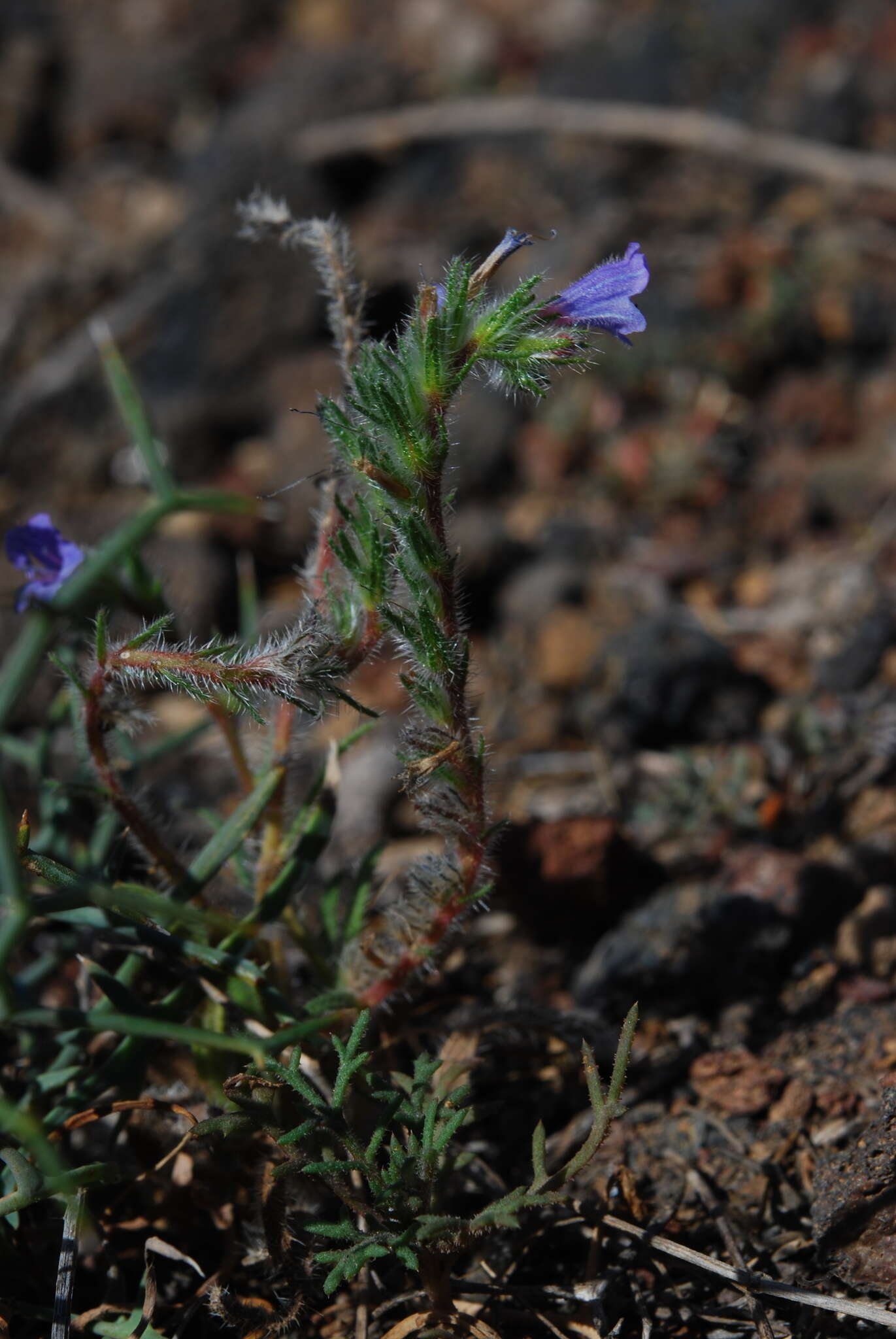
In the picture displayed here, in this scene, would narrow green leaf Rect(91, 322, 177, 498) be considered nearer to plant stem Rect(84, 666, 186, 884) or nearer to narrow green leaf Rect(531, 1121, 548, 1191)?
plant stem Rect(84, 666, 186, 884)

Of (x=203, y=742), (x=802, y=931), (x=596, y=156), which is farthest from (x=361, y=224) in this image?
(x=802, y=931)

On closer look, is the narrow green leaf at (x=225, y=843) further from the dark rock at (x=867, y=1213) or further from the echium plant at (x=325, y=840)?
the dark rock at (x=867, y=1213)

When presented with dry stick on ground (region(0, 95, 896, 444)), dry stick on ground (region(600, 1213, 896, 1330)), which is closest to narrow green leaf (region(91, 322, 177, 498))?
dry stick on ground (region(600, 1213, 896, 1330))

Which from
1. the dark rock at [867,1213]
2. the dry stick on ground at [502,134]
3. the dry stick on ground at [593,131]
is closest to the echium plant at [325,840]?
the dark rock at [867,1213]

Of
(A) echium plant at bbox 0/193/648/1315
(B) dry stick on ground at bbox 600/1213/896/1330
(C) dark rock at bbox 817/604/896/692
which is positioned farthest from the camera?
(C) dark rock at bbox 817/604/896/692

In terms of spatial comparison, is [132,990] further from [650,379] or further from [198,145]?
[198,145]

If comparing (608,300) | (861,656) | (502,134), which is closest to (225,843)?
(608,300)

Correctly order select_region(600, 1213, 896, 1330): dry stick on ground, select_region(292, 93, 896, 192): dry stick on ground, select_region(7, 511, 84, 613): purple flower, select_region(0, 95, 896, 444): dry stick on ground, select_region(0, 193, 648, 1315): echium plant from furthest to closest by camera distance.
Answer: select_region(292, 93, 896, 192): dry stick on ground < select_region(0, 95, 896, 444): dry stick on ground < select_region(7, 511, 84, 613): purple flower < select_region(600, 1213, 896, 1330): dry stick on ground < select_region(0, 193, 648, 1315): echium plant
